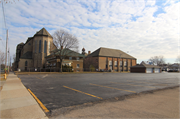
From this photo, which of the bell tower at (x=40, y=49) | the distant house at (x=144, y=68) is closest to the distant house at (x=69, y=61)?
the bell tower at (x=40, y=49)

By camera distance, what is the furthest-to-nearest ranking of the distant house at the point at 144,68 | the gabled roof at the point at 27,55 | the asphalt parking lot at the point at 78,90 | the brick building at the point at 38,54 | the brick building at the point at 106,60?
the brick building at the point at 106,60
the gabled roof at the point at 27,55
the brick building at the point at 38,54
the distant house at the point at 144,68
the asphalt parking lot at the point at 78,90

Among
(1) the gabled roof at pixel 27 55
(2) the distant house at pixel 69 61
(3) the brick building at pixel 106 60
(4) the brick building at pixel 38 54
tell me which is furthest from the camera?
(3) the brick building at pixel 106 60

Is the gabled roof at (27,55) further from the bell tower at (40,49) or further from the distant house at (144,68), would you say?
the distant house at (144,68)

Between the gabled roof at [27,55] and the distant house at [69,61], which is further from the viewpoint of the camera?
the gabled roof at [27,55]

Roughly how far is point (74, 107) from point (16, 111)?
217 centimetres

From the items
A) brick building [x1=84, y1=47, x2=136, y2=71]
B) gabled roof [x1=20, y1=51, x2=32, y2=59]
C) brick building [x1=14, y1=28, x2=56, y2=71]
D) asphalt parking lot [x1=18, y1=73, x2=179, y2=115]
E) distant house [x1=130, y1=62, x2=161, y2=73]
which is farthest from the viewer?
brick building [x1=84, y1=47, x2=136, y2=71]

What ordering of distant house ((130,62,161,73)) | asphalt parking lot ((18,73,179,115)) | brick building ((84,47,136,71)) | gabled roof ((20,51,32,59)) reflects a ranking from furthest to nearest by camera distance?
brick building ((84,47,136,71)) → gabled roof ((20,51,32,59)) → distant house ((130,62,161,73)) → asphalt parking lot ((18,73,179,115))

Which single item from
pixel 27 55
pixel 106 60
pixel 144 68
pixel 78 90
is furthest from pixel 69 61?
pixel 78 90

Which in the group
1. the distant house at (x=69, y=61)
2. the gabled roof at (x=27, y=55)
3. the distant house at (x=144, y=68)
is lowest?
the distant house at (x=144, y=68)

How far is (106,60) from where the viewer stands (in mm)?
67250

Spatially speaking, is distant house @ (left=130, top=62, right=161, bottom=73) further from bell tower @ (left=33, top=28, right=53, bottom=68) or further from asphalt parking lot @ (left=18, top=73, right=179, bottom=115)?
asphalt parking lot @ (left=18, top=73, right=179, bottom=115)

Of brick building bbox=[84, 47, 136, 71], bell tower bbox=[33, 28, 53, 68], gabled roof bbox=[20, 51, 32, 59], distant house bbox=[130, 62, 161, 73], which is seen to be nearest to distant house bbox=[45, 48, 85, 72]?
Result: bell tower bbox=[33, 28, 53, 68]

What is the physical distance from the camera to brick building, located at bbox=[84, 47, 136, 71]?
63953 mm

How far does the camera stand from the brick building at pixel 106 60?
63953 millimetres
